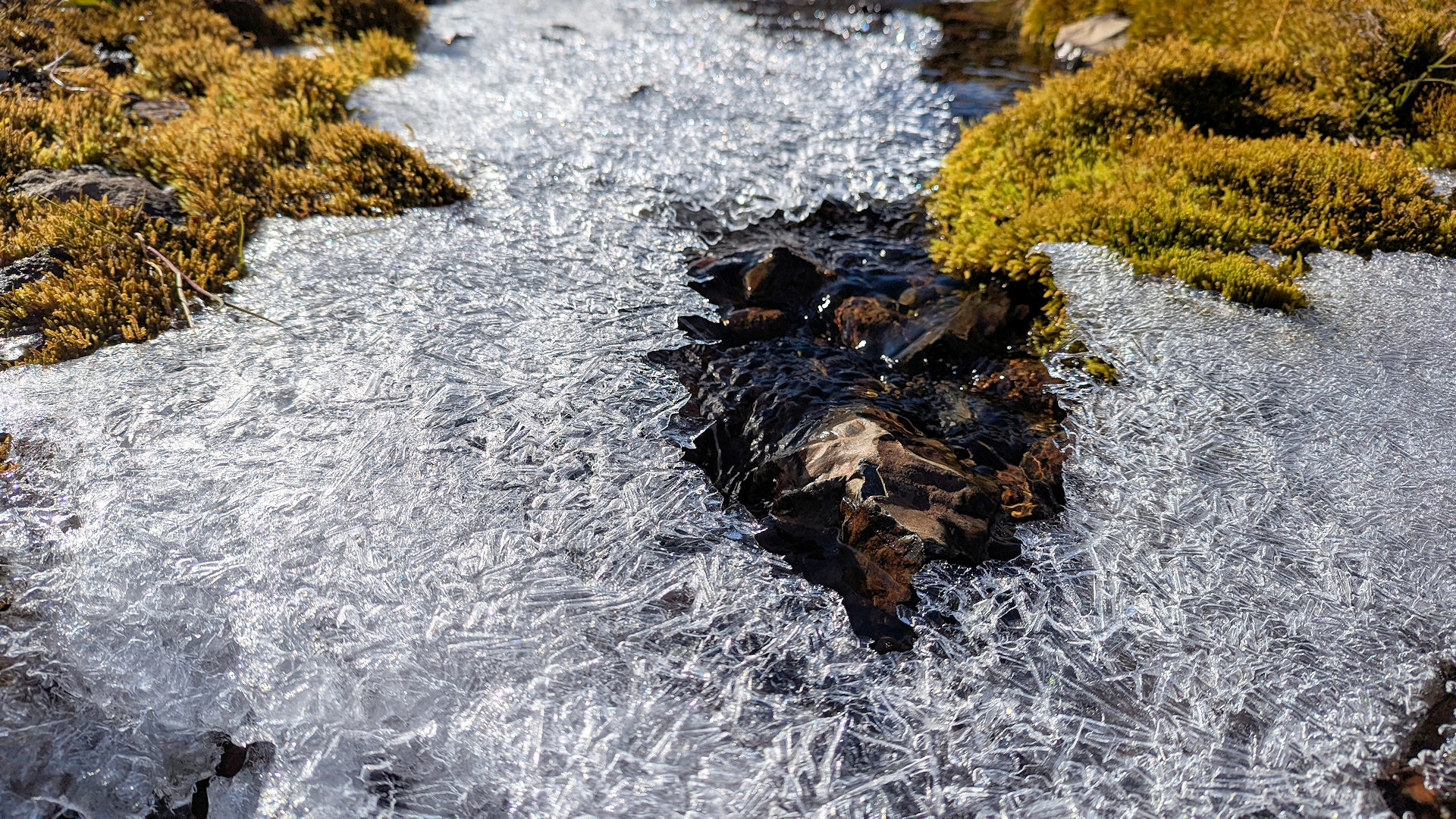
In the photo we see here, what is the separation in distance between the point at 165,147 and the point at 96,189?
37.5 inches

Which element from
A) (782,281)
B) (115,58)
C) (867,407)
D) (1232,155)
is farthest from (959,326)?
(115,58)

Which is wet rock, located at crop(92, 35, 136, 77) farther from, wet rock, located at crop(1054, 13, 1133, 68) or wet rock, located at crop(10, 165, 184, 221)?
wet rock, located at crop(1054, 13, 1133, 68)

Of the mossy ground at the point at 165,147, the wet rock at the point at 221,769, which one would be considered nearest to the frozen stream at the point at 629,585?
the wet rock at the point at 221,769

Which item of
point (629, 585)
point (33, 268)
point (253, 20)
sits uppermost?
point (253, 20)

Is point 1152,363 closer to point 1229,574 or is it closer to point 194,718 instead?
point 1229,574

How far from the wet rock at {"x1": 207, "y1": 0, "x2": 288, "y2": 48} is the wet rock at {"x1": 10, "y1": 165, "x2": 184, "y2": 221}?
5.34 metres

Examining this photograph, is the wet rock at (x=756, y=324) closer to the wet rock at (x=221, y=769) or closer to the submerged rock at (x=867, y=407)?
the submerged rock at (x=867, y=407)

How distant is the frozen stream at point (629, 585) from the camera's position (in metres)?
3.28

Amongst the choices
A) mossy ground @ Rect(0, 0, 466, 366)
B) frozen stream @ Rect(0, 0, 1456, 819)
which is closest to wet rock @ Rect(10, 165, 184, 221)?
mossy ground @ Rect(0, 0, 466, 366)

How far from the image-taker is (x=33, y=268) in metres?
5.53

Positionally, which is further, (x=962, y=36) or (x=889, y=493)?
(x=962, y=36)

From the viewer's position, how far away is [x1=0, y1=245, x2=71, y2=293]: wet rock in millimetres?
5410

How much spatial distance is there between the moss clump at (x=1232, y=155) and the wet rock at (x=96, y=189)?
7.00 meters

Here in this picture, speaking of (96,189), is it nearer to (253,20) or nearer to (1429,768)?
(253,20)
